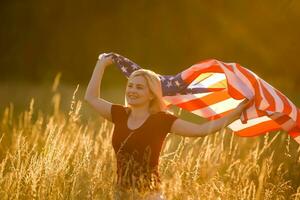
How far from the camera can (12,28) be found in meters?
29.1

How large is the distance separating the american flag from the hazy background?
680 inches

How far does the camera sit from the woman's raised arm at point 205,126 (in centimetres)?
536

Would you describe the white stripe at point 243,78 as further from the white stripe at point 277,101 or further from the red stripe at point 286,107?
the red stripe at point 286,107

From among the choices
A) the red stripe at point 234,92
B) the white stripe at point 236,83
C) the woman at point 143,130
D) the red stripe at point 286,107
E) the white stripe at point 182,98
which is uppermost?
the white stripe at point 236,83

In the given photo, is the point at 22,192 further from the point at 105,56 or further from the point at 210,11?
the point at 210,11

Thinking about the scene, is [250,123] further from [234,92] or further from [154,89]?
[154,89]

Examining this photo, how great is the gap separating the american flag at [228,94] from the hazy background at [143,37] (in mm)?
17276

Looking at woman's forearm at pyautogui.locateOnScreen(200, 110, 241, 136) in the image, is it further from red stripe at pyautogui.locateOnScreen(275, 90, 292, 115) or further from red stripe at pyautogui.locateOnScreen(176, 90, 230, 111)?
red stripe at pyautogui.locateOnScreen(176, 90, 230, 111)

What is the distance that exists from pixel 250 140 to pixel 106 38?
870 inches

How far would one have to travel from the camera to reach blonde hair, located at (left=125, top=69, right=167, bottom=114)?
18.5 feet

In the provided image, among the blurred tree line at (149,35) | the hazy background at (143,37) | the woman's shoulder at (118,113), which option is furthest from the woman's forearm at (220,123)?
the blurred tree line at (149,35)

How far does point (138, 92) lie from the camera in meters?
5.59

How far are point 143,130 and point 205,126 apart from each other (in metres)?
0.40

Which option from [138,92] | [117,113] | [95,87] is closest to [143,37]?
[95,87]
